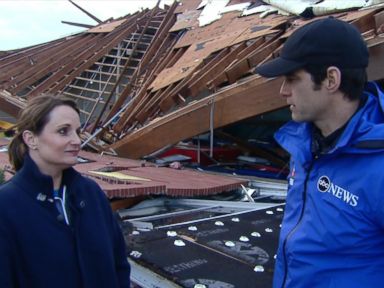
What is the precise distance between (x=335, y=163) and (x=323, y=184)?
9 centimetres

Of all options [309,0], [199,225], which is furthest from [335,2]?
[199,225]

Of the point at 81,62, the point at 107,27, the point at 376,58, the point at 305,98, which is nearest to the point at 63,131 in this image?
the point at 305,98

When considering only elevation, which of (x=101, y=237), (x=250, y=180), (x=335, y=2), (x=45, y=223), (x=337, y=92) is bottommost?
(x=250, y=180)

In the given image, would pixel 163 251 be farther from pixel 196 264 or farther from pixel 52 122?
pixel 52 122

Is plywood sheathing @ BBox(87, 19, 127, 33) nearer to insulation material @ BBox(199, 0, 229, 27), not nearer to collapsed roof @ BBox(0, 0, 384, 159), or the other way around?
collapsed roof @ BBox(0, 0, 384, 159)

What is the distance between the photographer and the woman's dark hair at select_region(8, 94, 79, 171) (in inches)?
80.4

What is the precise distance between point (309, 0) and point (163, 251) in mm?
5621

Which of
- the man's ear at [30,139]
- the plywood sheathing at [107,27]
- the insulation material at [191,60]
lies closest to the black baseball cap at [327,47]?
the man's ear at [30,139]

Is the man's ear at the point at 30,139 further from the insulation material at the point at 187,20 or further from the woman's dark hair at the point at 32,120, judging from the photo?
the insulation material at the point at 187,20

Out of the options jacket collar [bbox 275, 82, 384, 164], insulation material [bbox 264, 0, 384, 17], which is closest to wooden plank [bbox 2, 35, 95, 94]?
insulation material [bbox 264, 0, 384, 17]

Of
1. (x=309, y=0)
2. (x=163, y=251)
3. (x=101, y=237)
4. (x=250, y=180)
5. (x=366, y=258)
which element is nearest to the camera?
(x=366, y=258)

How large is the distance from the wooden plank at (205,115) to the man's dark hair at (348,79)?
121 inches

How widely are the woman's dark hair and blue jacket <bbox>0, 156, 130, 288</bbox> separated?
15cm

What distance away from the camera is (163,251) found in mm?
2709
